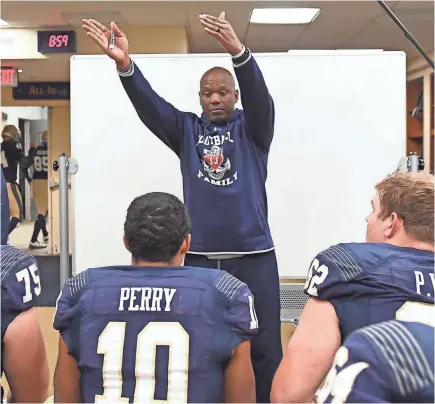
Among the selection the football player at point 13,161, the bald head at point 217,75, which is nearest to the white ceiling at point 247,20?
the football player at point 13,161

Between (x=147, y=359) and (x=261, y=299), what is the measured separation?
0.86 m

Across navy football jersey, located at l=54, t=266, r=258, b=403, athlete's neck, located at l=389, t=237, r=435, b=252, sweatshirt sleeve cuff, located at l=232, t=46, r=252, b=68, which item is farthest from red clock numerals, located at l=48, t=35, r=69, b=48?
athlete's neck, located at l=389, t=237, r=435, b=252

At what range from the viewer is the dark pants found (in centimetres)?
194

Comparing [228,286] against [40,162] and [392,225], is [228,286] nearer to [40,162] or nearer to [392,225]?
[392,225]

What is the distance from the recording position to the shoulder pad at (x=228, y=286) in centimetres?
120

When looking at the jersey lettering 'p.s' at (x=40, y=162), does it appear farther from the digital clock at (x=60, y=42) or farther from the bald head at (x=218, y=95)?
the bald head at (x=218, y=95)

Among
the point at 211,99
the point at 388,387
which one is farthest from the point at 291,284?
the point at 388,387

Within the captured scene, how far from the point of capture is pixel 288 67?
3.03 m

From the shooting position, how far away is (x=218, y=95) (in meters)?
1.98

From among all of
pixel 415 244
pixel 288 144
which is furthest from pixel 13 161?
pixel 415 244

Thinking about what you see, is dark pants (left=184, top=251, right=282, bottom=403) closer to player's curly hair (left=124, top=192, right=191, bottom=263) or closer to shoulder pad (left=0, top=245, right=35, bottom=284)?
player's curly hair (left=124, top=192, right=191, bottom=263)

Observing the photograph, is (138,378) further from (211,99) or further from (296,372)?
(211,99)

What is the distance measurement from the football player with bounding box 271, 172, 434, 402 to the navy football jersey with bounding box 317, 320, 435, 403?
47cm

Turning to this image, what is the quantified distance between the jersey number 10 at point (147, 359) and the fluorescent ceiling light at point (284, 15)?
15.2ft
